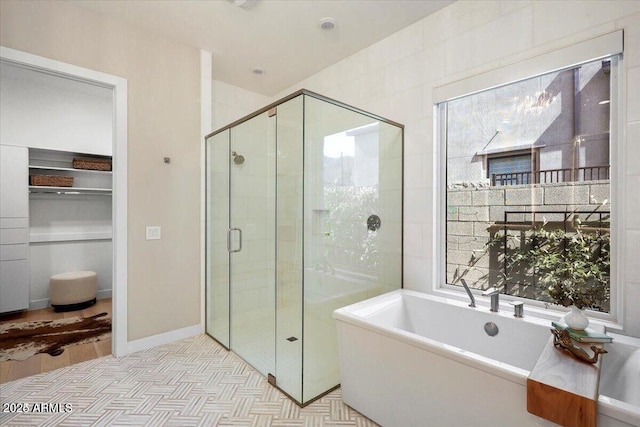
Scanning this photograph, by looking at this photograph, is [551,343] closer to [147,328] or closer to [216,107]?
[147,328]

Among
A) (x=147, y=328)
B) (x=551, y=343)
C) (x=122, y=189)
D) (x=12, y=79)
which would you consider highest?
(x=12, y=79)

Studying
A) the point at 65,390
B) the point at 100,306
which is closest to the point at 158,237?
the point at 65,390

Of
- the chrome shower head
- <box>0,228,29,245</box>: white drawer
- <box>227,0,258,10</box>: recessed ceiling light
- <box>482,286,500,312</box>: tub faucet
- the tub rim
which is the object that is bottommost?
the tub rim

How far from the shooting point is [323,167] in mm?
2080

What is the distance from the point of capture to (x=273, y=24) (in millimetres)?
2553

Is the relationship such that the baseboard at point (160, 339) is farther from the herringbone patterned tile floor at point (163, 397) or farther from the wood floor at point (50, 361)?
the wood floor at point (50, 361)

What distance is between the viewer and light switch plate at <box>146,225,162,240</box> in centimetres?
270

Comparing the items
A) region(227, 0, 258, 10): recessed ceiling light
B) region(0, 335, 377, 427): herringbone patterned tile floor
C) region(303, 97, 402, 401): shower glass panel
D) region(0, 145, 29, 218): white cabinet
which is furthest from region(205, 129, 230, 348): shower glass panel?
region(0, 145, 29, 218): white cabinet

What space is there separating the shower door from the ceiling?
2.76 feet

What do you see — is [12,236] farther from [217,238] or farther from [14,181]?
[217,238]

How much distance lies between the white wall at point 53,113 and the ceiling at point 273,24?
5.22ft

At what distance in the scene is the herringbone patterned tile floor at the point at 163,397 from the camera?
1.80 m

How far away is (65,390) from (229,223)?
5.25 ft

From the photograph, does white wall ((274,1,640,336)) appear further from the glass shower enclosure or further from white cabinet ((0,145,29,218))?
white cabinet ((0,145,29,218))
